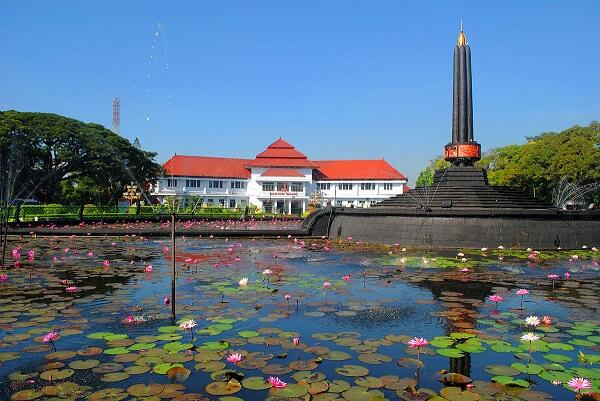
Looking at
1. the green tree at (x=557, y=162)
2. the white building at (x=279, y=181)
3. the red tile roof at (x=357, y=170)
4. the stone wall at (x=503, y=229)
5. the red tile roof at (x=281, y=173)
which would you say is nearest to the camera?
the stone wall at (x=503, y=229)

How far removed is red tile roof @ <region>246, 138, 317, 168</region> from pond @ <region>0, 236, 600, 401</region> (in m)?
54.6

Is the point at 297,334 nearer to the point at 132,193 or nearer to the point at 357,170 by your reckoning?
A: the point at 132,193

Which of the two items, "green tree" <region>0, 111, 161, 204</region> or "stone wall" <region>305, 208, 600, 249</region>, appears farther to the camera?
"green tree" <region>0, 111, 161, 204</region>

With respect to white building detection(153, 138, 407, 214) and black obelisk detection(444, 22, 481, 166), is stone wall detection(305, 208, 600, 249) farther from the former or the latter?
white building detection(153, 138, 407, 214)

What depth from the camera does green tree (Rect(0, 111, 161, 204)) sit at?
116ft

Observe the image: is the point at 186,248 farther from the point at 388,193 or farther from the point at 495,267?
the point at 388,193

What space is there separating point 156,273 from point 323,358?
5640 mm

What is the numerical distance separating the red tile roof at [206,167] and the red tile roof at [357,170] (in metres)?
10.8

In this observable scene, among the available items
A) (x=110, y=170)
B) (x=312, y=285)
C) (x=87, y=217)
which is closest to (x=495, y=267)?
(x=312, y=285)

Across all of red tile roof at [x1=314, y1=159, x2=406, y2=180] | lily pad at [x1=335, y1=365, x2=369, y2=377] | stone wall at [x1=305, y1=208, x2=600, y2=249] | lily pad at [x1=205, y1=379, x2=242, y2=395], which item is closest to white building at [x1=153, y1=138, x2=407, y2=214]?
red tile roof at [x1=314, y1=159, x2=406, y2=180]

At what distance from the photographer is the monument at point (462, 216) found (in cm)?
1418

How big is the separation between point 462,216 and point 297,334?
1062 centimetres

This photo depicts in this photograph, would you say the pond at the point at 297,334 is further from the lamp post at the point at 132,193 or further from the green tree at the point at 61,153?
the green tree at the point at 61,153

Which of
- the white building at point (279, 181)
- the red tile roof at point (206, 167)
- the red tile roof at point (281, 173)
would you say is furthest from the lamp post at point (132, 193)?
the red tile roof at point (281, 173)
